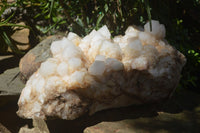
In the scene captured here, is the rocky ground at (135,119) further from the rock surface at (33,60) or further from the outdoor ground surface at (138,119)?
the rock surface at (33,60)

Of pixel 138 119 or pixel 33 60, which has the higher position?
pixel 33 60

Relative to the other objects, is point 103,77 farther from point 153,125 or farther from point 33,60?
point 33,60

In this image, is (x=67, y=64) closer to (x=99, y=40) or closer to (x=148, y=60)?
(x=99, y=40)

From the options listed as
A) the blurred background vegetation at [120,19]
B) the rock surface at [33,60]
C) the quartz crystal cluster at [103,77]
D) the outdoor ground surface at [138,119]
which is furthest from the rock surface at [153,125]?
the rock surface at [33,60]

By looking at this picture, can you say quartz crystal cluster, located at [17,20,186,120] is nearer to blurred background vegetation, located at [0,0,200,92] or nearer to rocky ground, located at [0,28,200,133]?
rocky ground, located at [0,28,200,133]

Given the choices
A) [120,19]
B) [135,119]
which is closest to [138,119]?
[135,119]

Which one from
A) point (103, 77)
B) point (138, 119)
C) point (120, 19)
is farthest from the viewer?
point (120, 19)

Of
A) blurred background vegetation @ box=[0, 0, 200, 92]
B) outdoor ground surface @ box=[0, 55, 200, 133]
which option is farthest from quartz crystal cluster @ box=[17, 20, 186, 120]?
blurred background vegetation @ box=[0, 0, 200, 92]
